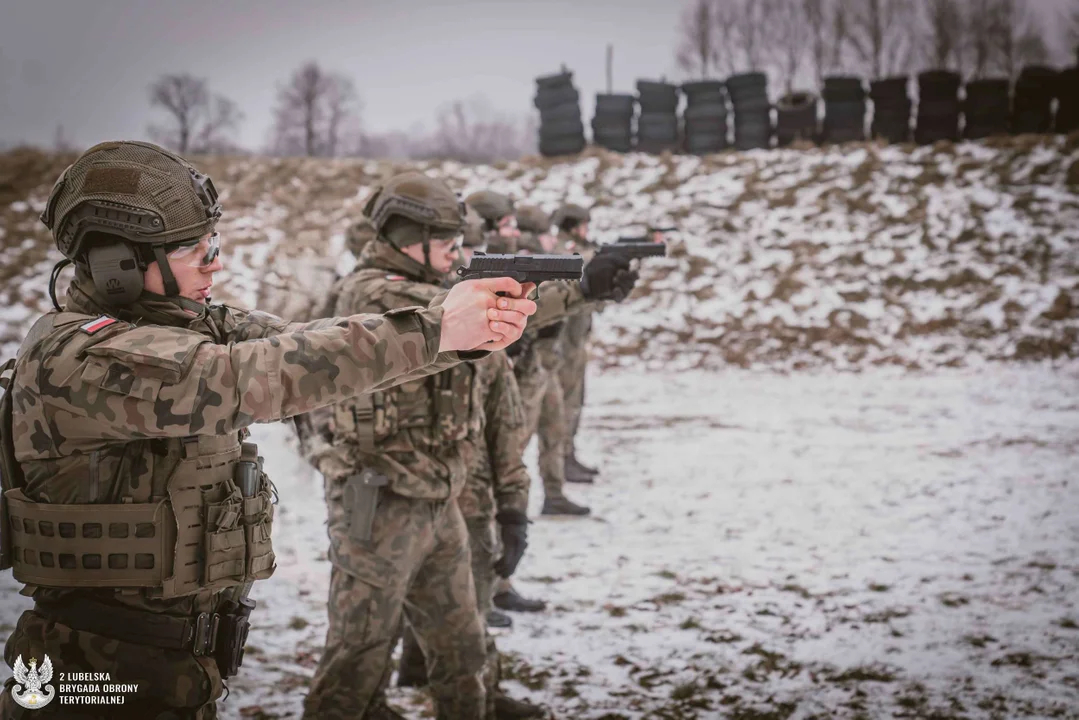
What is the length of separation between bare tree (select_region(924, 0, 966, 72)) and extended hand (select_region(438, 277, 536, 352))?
88.8 ft

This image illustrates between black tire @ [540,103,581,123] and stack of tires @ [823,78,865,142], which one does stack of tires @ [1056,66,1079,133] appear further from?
black tire @ [540,103,581,123]

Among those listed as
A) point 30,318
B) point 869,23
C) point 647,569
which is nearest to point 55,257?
point 30,318

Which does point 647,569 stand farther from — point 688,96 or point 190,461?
point 688,96

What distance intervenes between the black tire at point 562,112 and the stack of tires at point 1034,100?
934cm

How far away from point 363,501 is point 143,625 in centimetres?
121

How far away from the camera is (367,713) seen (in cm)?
351

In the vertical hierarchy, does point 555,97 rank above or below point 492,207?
above

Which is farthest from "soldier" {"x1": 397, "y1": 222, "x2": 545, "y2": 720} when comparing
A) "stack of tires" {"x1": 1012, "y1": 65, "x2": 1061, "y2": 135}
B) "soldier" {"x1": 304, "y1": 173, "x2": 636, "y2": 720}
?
"stack of tires" {"x1": 1012, "y1": 65, "x2": 1061, "y2": 135}

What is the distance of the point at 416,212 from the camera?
12.1 feet

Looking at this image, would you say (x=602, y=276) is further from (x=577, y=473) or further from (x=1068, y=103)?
(x=1068, y=103)

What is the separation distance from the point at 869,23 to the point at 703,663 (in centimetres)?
2613

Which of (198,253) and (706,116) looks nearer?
(198,253)

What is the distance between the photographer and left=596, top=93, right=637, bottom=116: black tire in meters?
20.7

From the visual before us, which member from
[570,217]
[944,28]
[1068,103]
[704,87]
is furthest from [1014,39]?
[570,217]
